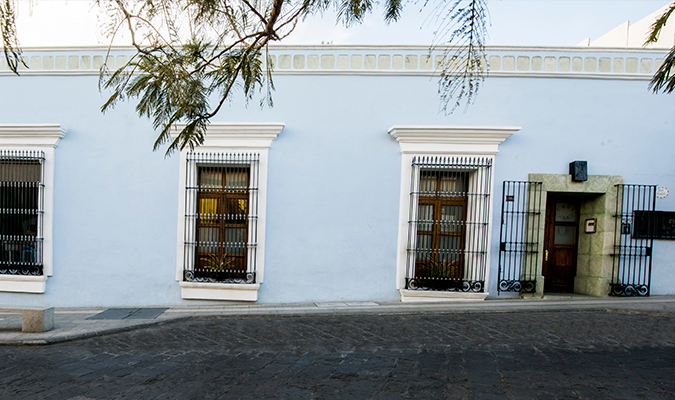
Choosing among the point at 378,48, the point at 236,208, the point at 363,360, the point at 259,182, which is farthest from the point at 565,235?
the point at 236,208

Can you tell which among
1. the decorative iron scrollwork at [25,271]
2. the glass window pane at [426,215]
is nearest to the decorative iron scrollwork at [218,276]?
the decorative iron scrollwork at [25,271]

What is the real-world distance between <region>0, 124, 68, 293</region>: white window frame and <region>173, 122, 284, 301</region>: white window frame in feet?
7.16

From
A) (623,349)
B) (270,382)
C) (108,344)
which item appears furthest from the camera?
(108,344)

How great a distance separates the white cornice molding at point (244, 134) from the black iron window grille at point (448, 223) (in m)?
2.39

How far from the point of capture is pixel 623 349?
16.0 feet

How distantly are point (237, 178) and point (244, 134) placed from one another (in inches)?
30.7

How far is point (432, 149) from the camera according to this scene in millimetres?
7477

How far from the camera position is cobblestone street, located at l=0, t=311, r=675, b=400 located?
3793 millimetres

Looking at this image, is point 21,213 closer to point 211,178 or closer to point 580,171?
point 211,178

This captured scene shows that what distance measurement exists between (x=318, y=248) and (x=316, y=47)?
3.37 meters

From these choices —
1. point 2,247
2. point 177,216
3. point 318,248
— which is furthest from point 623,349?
point 2,247

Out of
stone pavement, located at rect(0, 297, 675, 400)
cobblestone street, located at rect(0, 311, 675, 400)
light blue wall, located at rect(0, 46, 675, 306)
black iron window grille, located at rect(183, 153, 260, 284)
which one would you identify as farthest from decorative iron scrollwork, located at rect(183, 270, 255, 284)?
cobblestone street, located at rect(0, 311, 675, 400)

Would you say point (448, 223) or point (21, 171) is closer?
point (448, 223)

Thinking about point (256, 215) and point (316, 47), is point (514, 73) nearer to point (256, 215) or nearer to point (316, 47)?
point (316, 47)
